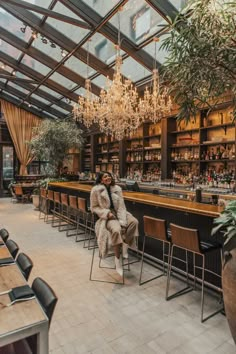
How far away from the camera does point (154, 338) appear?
2254 millimetres

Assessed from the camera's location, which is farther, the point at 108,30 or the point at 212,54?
the point at 108,30

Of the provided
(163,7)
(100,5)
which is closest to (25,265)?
(163,7)

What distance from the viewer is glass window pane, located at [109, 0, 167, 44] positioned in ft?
15.7

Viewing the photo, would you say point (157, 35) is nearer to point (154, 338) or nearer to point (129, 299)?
point (129, 299)

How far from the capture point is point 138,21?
207 inches

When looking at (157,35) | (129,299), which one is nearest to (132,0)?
(157,35)

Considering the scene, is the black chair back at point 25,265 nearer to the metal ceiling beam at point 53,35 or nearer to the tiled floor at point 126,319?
the tiled floor at point 126,319

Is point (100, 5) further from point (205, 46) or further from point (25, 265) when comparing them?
point (25, 265)

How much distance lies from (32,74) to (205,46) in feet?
26.2

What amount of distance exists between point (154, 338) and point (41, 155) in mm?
7453

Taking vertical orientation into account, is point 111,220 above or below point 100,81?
below

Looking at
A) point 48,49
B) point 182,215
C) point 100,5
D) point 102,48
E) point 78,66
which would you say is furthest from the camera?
point 78,66

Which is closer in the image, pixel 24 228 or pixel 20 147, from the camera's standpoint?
pixel 24 228

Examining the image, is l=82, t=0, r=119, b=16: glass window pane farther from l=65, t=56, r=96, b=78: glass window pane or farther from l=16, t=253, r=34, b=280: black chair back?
l=16, t=253, r=34, b=280: black chair back
